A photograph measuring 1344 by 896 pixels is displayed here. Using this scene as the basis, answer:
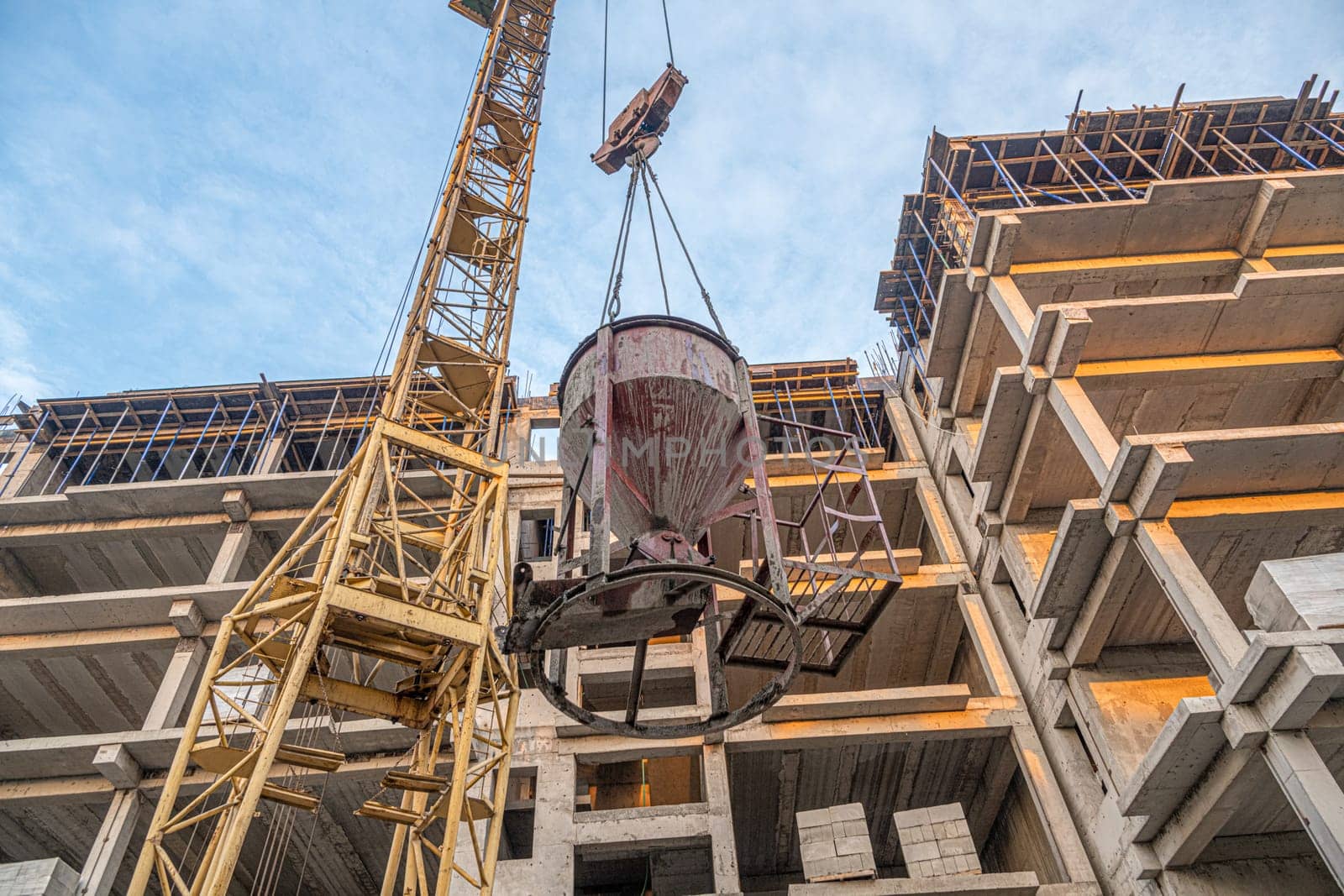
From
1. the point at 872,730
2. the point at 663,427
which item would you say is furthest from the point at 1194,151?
the point at 663,427

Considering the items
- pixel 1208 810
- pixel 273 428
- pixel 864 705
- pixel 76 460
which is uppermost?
pixel 273 428

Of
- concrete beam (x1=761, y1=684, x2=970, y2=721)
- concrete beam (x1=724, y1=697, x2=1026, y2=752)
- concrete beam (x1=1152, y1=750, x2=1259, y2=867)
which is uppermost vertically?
concrete beam (x1=761, y1=684, x2=970, y2=721)

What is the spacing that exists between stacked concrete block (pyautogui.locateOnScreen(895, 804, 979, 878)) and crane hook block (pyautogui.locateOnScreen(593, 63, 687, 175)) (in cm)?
1172

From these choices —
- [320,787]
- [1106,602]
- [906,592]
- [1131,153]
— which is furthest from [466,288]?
[1131,153]

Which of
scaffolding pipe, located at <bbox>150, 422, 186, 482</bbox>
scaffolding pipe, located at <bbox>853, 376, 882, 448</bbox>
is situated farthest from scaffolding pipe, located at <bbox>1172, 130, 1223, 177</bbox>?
scaffolding pipe, located at <bbox>150, 422, 186, 482</bbox>

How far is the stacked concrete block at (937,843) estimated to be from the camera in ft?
38.4

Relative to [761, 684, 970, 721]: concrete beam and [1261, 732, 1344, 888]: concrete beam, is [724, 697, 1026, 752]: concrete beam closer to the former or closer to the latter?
[761, 684, 970, 721]: concrete beam

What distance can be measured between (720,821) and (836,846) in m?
1.66

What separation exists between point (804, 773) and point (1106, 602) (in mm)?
6219

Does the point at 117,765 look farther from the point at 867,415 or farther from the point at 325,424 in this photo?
the point at 867,415

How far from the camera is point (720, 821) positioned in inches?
494

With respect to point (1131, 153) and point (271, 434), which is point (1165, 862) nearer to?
point (1131, 153)

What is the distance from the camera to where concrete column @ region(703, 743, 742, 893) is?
1178 centimetres

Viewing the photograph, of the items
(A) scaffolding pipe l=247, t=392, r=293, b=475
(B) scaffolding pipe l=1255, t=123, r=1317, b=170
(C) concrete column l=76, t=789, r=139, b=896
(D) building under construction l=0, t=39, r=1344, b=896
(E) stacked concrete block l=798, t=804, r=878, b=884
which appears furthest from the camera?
(A) scaffolding pipe l=247, t=392, r=293, b=475
